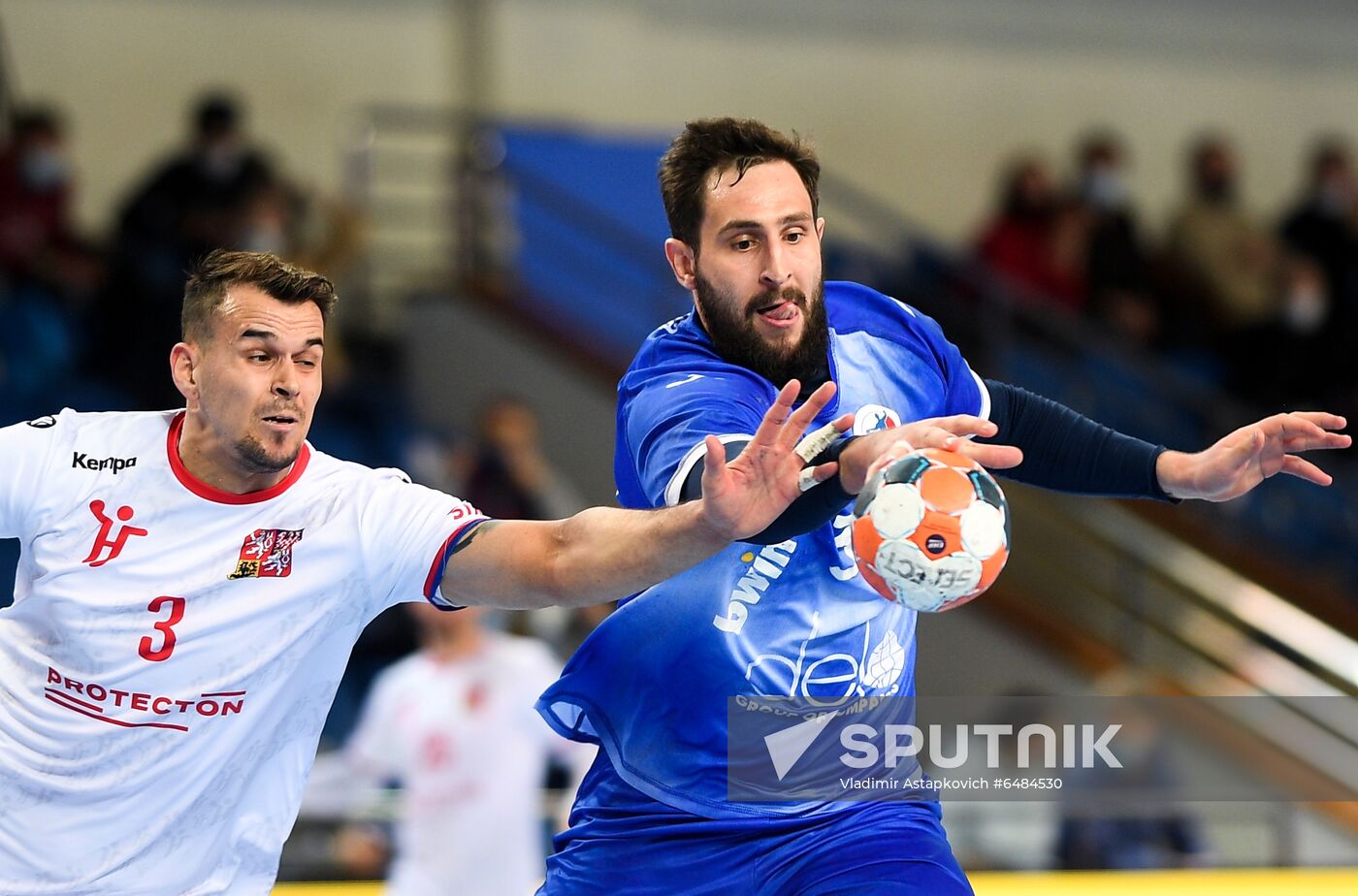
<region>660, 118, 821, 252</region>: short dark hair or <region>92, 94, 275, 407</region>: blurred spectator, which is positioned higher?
<region>92, 94, 275, 407</region>: blurred spectator

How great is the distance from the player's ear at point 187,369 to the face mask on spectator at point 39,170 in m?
7.82

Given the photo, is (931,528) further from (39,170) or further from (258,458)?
(39,170)

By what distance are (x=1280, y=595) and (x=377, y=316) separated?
6.61 metres

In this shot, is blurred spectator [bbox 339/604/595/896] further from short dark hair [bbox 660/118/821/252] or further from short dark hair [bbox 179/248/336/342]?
short dark hair [bbox 660/118/821/252]

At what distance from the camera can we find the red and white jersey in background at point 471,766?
6.68 meters

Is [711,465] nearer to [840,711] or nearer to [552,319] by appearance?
[840,711]

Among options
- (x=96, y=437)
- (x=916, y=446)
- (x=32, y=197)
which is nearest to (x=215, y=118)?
(x=32, y=197)

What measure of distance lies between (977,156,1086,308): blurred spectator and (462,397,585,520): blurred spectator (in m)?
5.12

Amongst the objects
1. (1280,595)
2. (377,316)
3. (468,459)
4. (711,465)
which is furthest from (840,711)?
(377,316)

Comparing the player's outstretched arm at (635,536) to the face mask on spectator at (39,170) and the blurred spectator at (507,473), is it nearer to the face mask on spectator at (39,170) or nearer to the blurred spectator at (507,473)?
the blurred spectator at (507,473)

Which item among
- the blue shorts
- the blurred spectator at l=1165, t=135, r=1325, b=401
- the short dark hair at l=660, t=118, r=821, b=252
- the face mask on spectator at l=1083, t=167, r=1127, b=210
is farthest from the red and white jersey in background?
the face mask on spectator at l=1083, t=167, r=1127, b=210

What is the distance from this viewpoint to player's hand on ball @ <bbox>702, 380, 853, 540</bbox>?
3.28 m

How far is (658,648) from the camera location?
4.06 metres

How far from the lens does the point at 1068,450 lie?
445cm
